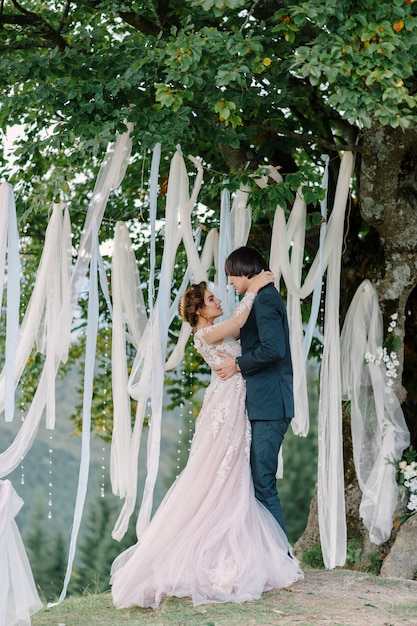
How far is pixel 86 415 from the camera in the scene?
523cm

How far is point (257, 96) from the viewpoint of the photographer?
5875 millimetres

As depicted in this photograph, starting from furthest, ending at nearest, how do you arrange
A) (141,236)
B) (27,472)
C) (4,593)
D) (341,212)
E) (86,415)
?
(27,472) → (141,236) → (341,212) → (86,415) → (4,593)

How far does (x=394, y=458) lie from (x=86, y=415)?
91.1 inches

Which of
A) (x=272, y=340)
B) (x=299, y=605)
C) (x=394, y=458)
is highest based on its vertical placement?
(x=272, y=340)

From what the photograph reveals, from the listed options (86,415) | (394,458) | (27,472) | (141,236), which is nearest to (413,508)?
(394,458)

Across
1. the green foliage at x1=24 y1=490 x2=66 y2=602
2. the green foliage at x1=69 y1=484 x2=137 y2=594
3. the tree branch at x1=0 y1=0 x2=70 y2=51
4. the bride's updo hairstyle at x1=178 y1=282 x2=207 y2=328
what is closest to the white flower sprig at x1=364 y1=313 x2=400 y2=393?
the bride's updo hairstyle at x1=178 y1=282 x2=207 y2=328

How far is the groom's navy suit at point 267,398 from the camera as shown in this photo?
4820 millimetres

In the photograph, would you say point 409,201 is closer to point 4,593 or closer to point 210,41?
point 210,41

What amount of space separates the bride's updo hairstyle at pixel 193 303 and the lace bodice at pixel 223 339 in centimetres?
11

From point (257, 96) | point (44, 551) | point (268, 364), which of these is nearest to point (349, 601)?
point (268, 364)

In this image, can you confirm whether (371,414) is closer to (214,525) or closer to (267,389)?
(267,389)

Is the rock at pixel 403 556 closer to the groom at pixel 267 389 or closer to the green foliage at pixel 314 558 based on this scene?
the green foliage at pixel 314 558

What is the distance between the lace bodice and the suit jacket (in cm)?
6

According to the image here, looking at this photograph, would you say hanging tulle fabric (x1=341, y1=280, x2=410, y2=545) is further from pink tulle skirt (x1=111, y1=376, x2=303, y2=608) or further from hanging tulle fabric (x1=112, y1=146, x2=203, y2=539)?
pink tulle skirt (x1=111, y1=376, x2=303, y2=608)
